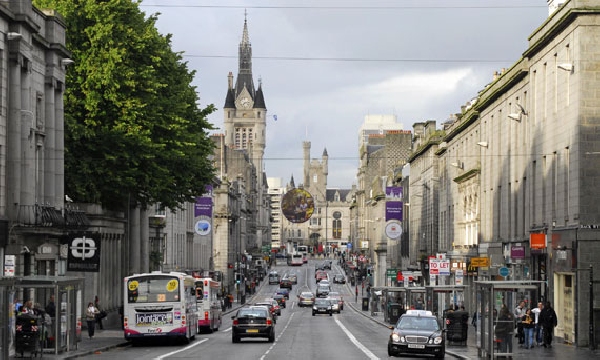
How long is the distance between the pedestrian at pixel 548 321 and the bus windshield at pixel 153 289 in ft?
45.5

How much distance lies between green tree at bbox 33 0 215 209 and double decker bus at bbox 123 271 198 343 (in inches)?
413

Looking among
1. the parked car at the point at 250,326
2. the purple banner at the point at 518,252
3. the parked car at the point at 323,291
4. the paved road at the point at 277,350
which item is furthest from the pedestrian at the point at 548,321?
the parked car at the point at 323,291

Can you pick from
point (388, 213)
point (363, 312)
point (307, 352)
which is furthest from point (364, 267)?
point (307, 352)

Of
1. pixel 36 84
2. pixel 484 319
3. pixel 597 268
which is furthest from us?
pixel 36 84

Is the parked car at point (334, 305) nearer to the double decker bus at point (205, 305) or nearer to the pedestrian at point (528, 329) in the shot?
the double decker bus at point (205, 305)

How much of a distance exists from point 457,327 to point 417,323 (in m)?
9.41

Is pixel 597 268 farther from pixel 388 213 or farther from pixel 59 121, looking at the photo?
pixel 388 213

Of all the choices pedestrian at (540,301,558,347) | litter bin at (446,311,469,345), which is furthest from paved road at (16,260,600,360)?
pedestrian at (540,301,558,347)

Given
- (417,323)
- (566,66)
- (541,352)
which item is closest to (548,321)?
(541,352)

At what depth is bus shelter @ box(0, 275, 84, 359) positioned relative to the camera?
3269 cm

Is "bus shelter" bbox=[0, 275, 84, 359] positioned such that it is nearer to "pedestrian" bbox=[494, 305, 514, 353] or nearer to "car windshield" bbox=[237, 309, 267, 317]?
"car windshield" bbox=[237, 309, 267, 317]

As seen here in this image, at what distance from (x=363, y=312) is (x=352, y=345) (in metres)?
63.7

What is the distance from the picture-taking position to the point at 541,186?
55750 mm

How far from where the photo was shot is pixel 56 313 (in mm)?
39969
